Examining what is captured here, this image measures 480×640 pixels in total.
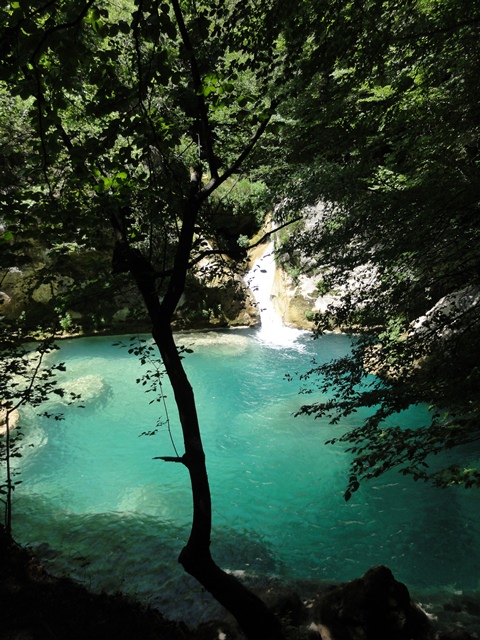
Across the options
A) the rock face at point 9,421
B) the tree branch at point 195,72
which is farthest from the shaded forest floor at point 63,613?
the rock face at point 9,421

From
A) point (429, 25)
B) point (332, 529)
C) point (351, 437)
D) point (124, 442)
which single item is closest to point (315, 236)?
point (429, 25)

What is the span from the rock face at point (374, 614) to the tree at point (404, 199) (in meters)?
0.97

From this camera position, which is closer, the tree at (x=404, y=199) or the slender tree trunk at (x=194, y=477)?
the slender tree trunk at (x=194, y=477)

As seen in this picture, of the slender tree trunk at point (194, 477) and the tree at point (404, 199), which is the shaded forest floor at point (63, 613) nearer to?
the slender tree trunk at point (194, 477)

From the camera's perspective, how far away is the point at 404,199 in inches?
168

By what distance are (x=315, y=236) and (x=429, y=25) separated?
8.54 feet

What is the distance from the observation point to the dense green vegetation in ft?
7.79

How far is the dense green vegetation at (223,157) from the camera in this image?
237 cm

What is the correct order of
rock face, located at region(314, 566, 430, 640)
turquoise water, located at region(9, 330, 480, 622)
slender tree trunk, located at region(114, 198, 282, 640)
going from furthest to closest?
turquoise water, located at region(9, 330, 480, 622), rock face, located at region(314, 566, 430, 640), slender tree trunk, located at region(114, 198, 282, 640)

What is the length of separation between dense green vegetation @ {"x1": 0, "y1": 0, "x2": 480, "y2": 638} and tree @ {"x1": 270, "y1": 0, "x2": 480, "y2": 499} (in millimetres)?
30

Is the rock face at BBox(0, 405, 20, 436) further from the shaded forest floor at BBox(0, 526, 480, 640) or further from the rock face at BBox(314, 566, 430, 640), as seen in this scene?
the rock face at BBox(314, 566, 430, 640)

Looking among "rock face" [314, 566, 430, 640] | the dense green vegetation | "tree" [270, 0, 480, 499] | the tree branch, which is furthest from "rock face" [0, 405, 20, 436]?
the tree branch

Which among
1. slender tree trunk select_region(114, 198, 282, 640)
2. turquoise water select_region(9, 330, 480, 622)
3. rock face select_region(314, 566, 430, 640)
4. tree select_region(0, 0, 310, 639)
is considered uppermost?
tree select_region(0, 0, 310, 639)

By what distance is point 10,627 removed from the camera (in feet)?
8.41
